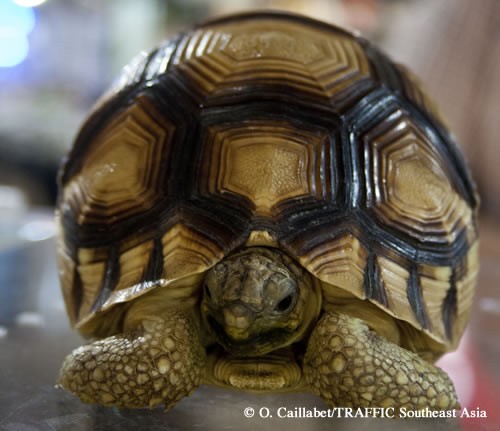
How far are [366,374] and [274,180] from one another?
0.39 metres

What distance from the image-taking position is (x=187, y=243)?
118cm

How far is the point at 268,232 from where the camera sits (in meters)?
1.15

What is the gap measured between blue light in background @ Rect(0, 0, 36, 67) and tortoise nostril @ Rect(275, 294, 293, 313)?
492 cm

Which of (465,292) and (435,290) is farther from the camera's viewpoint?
(465,292)

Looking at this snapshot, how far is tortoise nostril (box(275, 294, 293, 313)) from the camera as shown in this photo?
3.68 feet

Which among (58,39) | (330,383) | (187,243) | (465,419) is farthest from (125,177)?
(58,39)

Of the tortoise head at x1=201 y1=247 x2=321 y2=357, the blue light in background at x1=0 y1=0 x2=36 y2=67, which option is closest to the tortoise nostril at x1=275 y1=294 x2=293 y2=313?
the tortoise head at x1=201 y1=247 x2=321 y2=357

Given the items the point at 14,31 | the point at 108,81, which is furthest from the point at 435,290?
the point at 108,81

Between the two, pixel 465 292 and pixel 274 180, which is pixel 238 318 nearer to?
pixel 274 180

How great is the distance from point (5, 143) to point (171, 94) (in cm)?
445

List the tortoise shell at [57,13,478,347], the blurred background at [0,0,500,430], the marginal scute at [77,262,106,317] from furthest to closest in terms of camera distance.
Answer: the blurred background at [0,0,500,430], the marginal scute at [77,262,106,317], the tortoise shell at [57,13,478,347]

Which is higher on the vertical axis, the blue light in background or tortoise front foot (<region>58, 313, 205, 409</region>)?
the blue light in background

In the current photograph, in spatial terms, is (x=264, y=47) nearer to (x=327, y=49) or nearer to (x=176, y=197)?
(x=327, y=49)

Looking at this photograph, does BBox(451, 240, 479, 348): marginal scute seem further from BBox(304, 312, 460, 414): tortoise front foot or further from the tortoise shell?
BBox(304, 312, 460, 414): tortoise front foot
